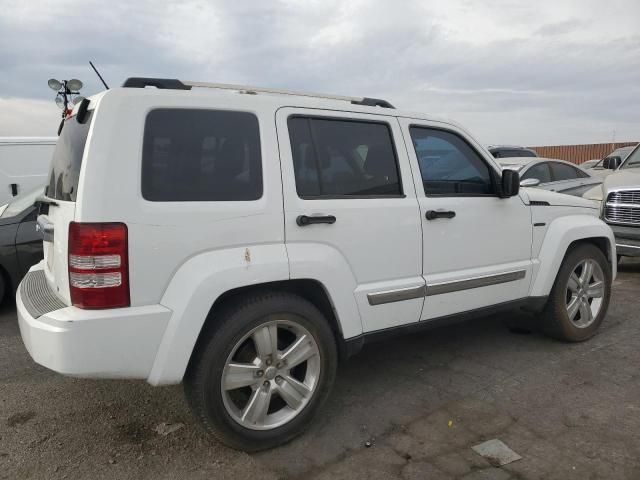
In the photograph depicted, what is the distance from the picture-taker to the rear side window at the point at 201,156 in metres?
2.43

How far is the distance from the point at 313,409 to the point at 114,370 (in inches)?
45.3

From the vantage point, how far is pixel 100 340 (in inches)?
90.1

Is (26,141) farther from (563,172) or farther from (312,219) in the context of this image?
(563,172)

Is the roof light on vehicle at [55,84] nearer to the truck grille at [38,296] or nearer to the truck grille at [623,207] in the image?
the truck grille at [38,296]

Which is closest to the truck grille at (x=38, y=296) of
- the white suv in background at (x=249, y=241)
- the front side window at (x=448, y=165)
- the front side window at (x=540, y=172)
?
the white suv in background at (x=249, y=241)

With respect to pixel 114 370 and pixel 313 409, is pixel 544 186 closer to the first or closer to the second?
pixel 313 409

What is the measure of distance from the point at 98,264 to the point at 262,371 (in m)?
1.03

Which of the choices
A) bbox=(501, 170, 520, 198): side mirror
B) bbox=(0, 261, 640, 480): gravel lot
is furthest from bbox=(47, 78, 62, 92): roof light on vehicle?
bbox=(501, 170, 520, 198): side mirror

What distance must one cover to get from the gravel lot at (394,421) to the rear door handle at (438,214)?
48.0 inches

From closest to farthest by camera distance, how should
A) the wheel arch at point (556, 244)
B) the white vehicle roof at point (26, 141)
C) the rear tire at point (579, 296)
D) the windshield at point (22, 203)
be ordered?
the wheel arch at point (556, 244)
the rear tire at point (579, 296)
the windshield at point (22, 203)
the white vehicle roof at point (26, 141)

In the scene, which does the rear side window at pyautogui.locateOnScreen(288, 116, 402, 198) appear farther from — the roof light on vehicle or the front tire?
the roof light on vehicle

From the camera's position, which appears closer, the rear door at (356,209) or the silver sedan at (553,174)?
the rear door at (356,209)

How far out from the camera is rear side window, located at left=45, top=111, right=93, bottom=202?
8.17ft

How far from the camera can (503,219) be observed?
146 inches
